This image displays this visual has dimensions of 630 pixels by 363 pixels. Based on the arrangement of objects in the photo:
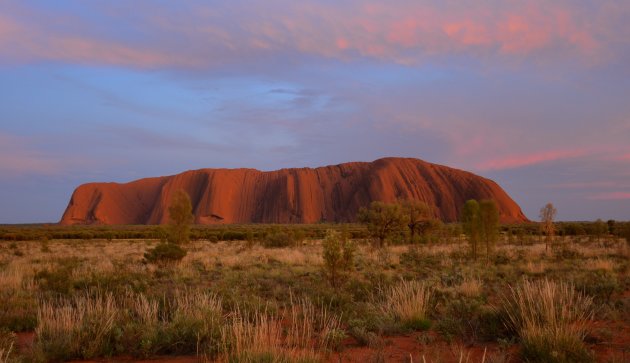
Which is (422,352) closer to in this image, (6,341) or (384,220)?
(6,341)

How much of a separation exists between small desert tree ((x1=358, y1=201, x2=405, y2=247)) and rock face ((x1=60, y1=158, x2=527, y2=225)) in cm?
6489

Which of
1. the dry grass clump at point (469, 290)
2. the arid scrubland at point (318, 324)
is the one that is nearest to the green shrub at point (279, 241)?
the arid scrubland at point (318, 324)

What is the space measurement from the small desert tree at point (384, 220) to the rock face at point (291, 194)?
64.9m

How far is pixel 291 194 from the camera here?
345 feet

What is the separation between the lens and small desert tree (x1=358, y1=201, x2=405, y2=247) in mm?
30312

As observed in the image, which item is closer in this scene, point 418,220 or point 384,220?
point 384,220

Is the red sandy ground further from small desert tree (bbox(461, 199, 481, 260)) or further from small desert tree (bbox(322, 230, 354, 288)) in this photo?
small desert tree (bbox(461, 199, 481, 260))

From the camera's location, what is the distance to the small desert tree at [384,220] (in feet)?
99.5

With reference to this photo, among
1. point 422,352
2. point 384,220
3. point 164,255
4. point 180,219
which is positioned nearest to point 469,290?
point 422,352

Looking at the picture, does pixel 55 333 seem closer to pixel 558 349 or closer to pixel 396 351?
pixel 396 351

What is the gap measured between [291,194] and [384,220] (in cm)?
7559

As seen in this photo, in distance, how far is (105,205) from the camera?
349 feet

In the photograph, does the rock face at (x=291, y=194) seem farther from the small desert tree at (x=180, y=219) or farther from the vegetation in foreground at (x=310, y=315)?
the vegetation in foreground at (x=310, y=315)

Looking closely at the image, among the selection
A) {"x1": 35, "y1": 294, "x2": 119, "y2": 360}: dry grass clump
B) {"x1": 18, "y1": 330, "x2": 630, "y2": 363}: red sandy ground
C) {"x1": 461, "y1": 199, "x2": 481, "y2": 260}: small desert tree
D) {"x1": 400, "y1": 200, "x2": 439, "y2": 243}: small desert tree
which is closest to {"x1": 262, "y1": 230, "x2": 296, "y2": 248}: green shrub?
{"x1": 400, "y1": 200, "x2": 439, "y2": 243}: small desert tree
